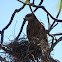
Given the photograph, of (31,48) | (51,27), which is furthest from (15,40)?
(51,27)

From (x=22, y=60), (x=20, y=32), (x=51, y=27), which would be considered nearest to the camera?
(x=51, y=27)

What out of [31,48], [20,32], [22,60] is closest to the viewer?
[22,60]

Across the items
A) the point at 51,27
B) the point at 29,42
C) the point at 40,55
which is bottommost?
the point at 40,55

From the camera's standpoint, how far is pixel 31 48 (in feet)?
12.9

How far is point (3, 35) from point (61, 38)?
1.42 metres

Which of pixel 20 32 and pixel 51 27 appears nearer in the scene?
pixel 51 27

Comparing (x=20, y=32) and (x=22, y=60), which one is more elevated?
(x=20, y=32)

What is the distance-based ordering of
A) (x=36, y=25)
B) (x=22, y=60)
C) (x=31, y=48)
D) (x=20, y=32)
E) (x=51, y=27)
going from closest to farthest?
(x=51, y=27), (x=22, y=60), (x=31, y=48), (x=20, y=32), (x=36, y=25)

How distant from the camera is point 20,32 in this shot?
4270 millimetres

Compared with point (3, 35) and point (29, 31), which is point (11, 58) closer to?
point (3, 35)

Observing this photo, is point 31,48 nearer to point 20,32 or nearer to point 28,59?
point 28,59

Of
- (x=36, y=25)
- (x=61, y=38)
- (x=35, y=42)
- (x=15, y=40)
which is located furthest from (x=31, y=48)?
(x=36, y=25)

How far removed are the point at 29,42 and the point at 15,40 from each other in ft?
1.12

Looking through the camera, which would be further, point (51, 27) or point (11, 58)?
point (11, 58)
